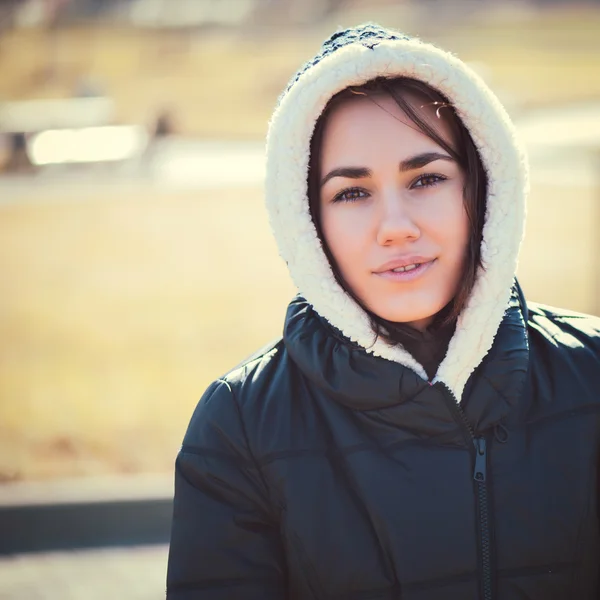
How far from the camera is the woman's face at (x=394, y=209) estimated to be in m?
1.71

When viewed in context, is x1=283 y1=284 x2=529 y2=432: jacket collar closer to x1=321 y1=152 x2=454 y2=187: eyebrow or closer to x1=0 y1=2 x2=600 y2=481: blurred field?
x1=321 y1=152 x2=454 y2=187: eyebrow

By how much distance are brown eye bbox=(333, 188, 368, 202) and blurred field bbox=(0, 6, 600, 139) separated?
16.8 m

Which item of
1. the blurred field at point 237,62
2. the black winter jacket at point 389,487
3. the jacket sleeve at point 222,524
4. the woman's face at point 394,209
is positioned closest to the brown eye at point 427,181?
A: the woman's face at point 394,209

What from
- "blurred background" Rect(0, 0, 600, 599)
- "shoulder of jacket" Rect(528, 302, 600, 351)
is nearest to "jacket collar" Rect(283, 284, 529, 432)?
"shoulder of jacket" Rect(528, 302, 600, 351)

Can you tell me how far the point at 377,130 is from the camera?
173 cm

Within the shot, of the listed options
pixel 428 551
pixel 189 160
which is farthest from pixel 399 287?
pixel 189 160

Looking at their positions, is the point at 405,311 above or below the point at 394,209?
below

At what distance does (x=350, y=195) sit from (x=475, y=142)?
28cm

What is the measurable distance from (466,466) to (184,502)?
21.6 inches

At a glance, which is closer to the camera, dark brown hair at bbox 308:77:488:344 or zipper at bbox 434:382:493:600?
zipper at bbox 434:382:493:600

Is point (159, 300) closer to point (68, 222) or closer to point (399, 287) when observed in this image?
point (68, 222)

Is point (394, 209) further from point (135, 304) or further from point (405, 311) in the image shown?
point (135, 304)

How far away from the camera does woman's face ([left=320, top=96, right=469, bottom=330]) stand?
1.71 meters

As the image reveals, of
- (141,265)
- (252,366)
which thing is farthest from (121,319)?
(252,366)
